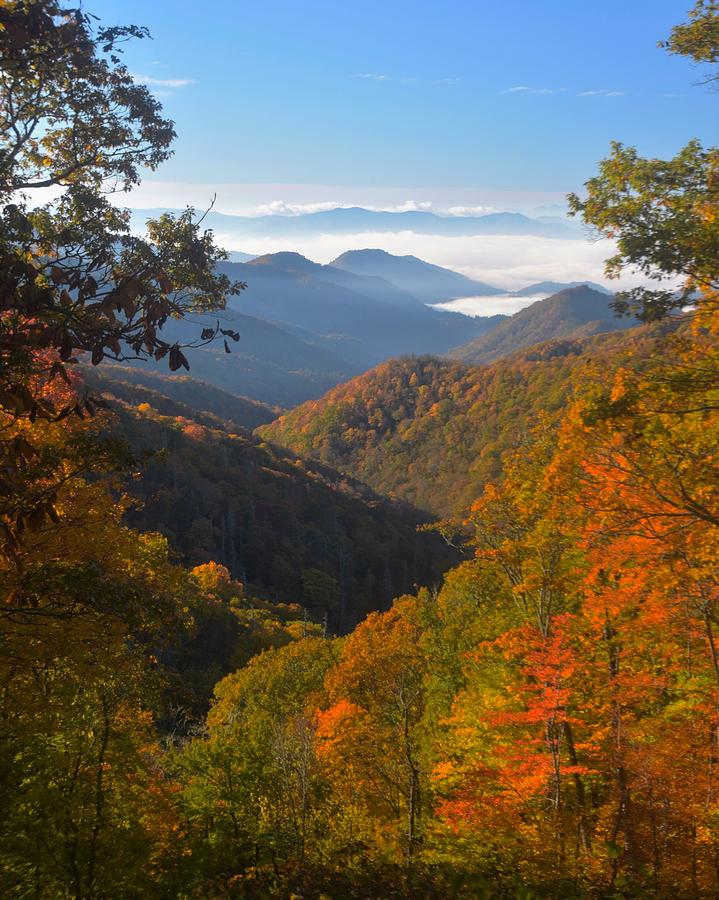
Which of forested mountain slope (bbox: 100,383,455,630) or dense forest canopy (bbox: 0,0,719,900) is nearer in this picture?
dense forest canopy (bbox: 0,0,719,900)

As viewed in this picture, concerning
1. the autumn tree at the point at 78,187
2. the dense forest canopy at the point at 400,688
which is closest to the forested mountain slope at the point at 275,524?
the dense forest canopy at the point at 400,688

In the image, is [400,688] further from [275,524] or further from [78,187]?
[275,524]

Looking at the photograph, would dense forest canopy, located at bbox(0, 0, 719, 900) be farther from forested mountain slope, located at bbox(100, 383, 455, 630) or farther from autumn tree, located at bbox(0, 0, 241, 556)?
forested mountain slope, located at bbox(100, 383, 455, 630)

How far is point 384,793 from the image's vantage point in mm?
15555

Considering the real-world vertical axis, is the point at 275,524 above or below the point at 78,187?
below

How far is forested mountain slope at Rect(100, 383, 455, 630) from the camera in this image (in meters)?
97.8

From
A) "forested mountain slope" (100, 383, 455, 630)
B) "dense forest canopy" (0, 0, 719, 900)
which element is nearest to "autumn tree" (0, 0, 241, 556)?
"dense forest canopy" (0, 0, 719, 900)

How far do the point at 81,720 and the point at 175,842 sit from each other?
7.44ft

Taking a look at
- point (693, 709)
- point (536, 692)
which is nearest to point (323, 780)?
point (536, 692)

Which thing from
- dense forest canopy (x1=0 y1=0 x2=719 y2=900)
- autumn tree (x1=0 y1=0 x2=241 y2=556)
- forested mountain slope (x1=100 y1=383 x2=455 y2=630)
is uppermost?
autumn tree (x1=0 y1=0 x2=241 y2=556)

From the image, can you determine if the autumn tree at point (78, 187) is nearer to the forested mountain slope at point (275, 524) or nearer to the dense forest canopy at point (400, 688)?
the dense forest canopy at point (400, 688)

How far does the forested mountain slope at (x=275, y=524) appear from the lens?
97.8m

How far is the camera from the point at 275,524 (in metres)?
117

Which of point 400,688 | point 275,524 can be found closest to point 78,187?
point 400,688
